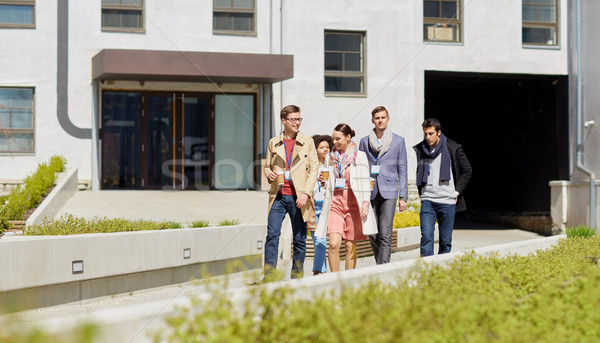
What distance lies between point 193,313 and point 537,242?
7.41 metres

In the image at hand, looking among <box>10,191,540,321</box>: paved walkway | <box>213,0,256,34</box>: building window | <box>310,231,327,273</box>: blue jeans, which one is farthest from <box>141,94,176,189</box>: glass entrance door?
<box>310,231,327,273</box>: blue jeans

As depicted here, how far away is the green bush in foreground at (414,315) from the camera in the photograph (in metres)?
4.28

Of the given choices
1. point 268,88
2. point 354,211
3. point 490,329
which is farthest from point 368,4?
point 490,329

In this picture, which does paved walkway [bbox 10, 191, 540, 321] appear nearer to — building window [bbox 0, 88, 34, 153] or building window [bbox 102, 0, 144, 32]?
building window [bbox 0, 88, 34, 153]

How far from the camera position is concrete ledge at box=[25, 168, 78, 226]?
1458 cm

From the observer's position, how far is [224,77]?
21.1 metres

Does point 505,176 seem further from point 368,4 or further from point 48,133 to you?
point 48,133

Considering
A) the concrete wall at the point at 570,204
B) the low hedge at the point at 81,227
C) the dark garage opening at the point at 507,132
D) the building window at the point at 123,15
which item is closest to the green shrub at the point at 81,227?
the low hedge at the point at 81,227

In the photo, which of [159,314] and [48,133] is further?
[48,133]

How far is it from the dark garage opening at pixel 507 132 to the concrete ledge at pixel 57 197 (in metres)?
11.1

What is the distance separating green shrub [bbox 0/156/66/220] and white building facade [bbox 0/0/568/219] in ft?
3.77

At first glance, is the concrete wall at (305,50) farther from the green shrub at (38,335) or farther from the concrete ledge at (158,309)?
the green shrub at (38,335)

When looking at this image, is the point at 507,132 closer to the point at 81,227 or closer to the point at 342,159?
the point at 81,227

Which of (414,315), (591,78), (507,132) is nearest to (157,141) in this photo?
(591,78)
